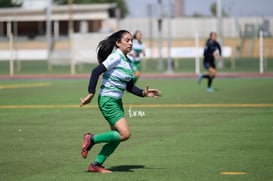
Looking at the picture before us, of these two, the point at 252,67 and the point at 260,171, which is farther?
the point at 252,67

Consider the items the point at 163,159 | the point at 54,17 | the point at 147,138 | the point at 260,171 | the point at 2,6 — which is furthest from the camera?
the point at 2,6

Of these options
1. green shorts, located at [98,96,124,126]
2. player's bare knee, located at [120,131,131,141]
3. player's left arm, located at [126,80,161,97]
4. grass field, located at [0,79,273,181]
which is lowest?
grass field, located at [0,79,273,181]

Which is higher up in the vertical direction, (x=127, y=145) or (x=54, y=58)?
(x=127, y=145)

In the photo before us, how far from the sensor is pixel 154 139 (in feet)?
51.2

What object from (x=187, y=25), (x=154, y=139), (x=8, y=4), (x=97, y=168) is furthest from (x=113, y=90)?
(x=8, y=4)

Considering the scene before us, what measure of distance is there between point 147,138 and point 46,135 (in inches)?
81.5

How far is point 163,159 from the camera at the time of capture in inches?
507

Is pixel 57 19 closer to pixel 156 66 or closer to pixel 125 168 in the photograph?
pixel 156 66

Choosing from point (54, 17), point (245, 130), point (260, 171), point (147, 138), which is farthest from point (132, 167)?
point (54, 17)

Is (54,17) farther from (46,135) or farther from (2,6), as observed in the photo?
(46,135)

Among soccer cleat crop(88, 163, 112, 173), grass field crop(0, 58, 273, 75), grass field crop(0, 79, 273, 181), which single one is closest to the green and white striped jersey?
soccer cleat crop(88, 163, 112, 173)

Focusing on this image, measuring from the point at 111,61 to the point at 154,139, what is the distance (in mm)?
4423

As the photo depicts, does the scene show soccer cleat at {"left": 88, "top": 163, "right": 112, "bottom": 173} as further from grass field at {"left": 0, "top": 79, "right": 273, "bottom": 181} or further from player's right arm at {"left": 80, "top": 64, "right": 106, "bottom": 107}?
player's right arm at {"left": 80, "top": 64, "right": 106, "bottom": 107}

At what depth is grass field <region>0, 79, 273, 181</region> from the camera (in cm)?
1162
